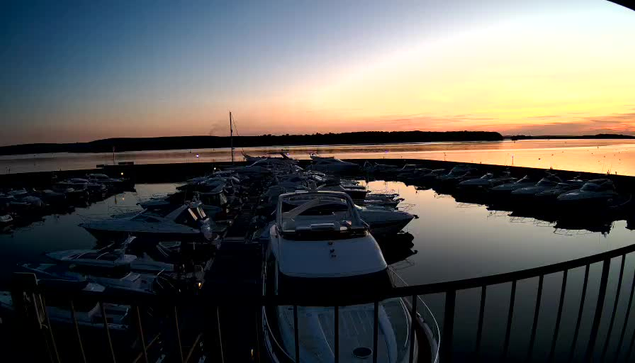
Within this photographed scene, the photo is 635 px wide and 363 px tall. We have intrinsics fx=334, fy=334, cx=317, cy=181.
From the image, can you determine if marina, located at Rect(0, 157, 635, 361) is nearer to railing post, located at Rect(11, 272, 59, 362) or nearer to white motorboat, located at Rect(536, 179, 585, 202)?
white motorboat, located at Rect(536, 179, 585, 202)

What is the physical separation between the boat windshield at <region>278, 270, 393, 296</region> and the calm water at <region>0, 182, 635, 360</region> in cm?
556

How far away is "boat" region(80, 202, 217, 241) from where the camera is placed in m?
15.9

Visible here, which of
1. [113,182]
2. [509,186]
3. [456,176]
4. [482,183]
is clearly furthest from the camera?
[456,176]

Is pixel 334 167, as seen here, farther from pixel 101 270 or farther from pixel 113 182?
pixel 101 270

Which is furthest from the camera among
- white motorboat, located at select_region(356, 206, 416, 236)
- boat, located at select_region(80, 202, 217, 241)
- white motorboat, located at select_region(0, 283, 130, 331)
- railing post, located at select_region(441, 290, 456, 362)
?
white motorboat, located at select_region(356, 206, 416, 236)

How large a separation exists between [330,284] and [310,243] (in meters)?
1.16

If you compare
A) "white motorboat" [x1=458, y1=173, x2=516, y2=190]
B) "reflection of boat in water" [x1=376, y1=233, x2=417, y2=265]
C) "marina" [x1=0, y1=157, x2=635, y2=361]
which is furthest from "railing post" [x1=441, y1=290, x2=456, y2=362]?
"white motorboat" [x1=458, y1=173, x2=516, y2=190]

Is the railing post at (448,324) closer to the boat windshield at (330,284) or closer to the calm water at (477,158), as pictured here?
the boat windshield at (330,284)

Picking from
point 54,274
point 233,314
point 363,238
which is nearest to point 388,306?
point 363,238

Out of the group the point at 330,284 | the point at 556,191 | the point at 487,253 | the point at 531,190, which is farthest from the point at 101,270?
the point at 556,191

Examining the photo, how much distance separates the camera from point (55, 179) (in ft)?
152

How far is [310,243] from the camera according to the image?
6.91 metres

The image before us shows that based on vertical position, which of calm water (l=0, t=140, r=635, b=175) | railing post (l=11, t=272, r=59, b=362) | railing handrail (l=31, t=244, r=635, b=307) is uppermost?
railing handrail (l=31, t=244, r=635, b=307)

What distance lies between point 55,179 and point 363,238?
54153mm
